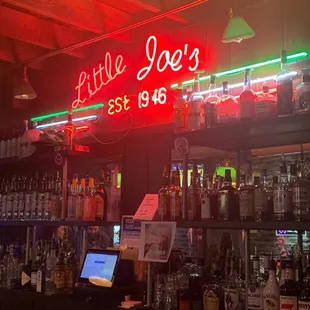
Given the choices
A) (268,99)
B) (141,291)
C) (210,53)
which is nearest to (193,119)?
(268,99)

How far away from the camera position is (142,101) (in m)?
4.04

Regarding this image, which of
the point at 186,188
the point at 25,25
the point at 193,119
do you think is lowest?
the point at 186,188

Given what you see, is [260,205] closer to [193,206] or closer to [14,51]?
[193,206]

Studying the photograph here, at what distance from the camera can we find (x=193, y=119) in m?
2.56

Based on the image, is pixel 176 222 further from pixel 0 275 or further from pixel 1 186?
pixel 1 186

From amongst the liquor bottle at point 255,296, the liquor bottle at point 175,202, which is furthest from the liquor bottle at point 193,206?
the liquor bottle at point 255,296

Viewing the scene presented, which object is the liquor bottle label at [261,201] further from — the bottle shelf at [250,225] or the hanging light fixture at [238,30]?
the hanging light fixture at [238,30]

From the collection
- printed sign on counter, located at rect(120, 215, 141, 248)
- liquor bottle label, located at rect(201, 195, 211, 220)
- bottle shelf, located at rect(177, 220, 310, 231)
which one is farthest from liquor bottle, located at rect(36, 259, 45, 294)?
liquor bottle label, located at rect(201, 195, 211, 220)

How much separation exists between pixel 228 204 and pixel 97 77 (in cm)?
248

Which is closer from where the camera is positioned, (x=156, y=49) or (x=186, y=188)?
(x=186, y=188)

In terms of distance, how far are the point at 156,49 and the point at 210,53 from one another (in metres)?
0.48

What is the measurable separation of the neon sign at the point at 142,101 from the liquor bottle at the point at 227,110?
1.34m

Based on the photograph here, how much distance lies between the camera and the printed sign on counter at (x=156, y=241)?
8.23 ft

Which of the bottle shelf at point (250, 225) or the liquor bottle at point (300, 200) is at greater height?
the liquor bottle at point (300, 200)
